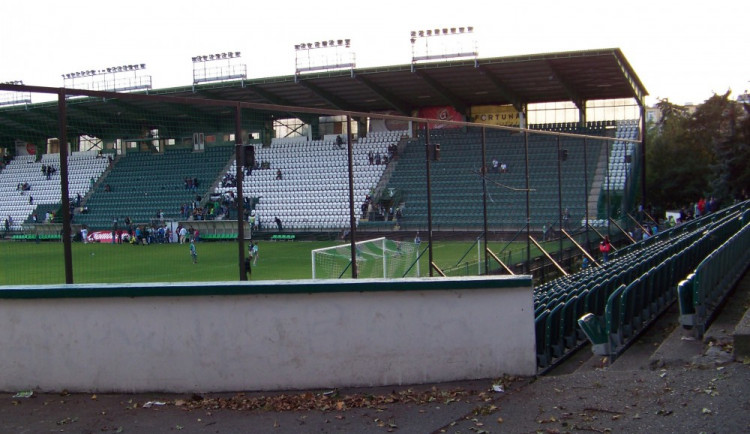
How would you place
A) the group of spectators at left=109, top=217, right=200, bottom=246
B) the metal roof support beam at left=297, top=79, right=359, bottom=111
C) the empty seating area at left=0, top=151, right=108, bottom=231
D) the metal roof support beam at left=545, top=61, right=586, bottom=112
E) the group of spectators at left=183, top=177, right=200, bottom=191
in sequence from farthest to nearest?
the metal roof support beam at left=297, top=79, right=359, bottom=111 → the metal roof support beam at left=545, top=61, right=586, bottom=112 → the group of spectators at left=183, top=177, right=200, bottom=191 → the group of spectators at left=109, top=217, right=200, bottom=246 → the empty seating area at left=0, top=151, right=108, bottom=231

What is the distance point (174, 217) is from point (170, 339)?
27.6 ft

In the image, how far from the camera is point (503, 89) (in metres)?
38.6

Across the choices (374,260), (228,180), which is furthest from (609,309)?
(374,260)

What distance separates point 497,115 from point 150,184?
105ft

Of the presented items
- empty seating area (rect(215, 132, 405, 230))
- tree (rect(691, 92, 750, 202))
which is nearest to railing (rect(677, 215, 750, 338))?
empty seating area (rect(215, 132, 405, 230))

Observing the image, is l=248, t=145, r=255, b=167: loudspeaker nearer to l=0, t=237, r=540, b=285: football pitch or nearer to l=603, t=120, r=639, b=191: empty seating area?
l=0, t=237, r=540, b=285: football pitch

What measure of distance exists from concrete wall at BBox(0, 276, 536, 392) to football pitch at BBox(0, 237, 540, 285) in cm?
171

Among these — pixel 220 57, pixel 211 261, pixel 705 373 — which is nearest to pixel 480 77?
pixel 220 57

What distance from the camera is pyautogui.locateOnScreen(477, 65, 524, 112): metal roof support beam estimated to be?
3662cm

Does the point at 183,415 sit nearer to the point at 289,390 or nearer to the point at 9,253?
the point at 289,390

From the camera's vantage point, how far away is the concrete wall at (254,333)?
6.34m

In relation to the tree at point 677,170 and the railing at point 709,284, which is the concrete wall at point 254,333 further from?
the tree at point 677,170

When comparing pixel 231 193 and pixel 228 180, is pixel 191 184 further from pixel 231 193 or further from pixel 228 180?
pixel 231 193

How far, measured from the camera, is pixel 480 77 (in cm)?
3766
